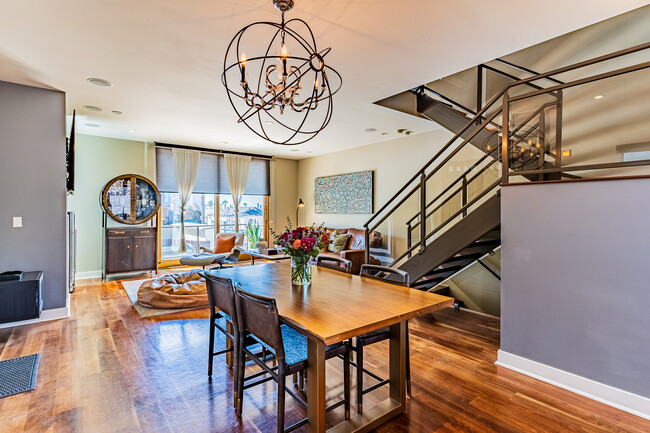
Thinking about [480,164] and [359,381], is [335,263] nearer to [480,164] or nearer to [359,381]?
[359,381]

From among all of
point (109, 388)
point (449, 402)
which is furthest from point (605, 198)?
point (109, 388)

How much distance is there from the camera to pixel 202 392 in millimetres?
2432

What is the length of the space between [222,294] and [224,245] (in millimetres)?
5043

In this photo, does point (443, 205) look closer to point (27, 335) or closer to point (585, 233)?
point (585, 233)

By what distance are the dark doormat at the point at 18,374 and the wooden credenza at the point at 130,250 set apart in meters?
3.32

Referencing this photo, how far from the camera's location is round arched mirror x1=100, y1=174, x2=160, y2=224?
6.29 meters

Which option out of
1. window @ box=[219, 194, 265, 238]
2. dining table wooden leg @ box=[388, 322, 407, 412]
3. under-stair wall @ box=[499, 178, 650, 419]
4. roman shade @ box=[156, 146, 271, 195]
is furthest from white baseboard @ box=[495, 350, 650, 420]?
roman shade @ box=[156, 146, 271, 195]

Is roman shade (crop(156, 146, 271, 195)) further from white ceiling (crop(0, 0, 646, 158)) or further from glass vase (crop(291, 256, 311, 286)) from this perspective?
glass vase (crop(291, 256, 311, 286))

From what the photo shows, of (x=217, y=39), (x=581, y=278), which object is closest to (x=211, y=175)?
(x=217, y=39)

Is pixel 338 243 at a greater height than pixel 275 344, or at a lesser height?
greater

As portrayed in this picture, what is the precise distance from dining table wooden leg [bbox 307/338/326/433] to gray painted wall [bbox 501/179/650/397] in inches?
78.0

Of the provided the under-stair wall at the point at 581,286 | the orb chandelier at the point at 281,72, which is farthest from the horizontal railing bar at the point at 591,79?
the orb chandelier at the point at 281,72

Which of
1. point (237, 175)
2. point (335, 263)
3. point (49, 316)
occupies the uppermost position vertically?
point (237, 175)

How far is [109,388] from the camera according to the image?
8.10 ft
